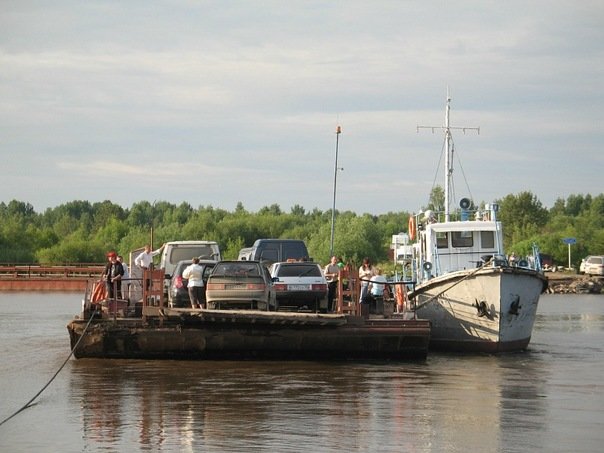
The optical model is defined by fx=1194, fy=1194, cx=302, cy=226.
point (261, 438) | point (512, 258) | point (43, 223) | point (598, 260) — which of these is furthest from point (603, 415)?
point (43, 223)

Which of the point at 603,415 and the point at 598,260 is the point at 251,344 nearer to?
the point at 603,415

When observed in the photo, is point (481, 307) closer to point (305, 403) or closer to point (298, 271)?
point (298, 271)

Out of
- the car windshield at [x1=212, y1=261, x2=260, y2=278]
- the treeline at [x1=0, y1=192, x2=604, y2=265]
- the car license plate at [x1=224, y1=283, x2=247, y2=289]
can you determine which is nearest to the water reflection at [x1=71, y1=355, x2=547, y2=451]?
the car license plate at [x1=224, y1=283, x2=247, y2=289]

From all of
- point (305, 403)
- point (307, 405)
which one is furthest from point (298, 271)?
point (307, 405)

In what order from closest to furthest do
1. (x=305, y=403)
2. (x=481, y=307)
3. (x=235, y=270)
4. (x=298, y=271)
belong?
1. (x=305, y=403)
2. (x=235, y=270)
3. (x=298, y=271)
4. (x=481, y=307)

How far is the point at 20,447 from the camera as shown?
57.5 ft

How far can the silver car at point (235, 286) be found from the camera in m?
27.3

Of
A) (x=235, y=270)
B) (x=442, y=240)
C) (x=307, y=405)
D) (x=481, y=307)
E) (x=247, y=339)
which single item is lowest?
(x=307, y=405)

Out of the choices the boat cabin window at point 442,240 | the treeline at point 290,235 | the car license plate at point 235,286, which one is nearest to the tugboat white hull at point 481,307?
the boat cabin window at point 442,240

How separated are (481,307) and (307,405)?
1075cm

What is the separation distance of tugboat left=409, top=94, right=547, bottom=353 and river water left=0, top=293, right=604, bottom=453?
85 cm

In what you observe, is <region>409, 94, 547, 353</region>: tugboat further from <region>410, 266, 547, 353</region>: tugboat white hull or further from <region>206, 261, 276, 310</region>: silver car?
<region>206, 261, 276, 310</region>: silver car

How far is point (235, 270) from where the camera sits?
89.7 feet

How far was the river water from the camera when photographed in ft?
58.6
